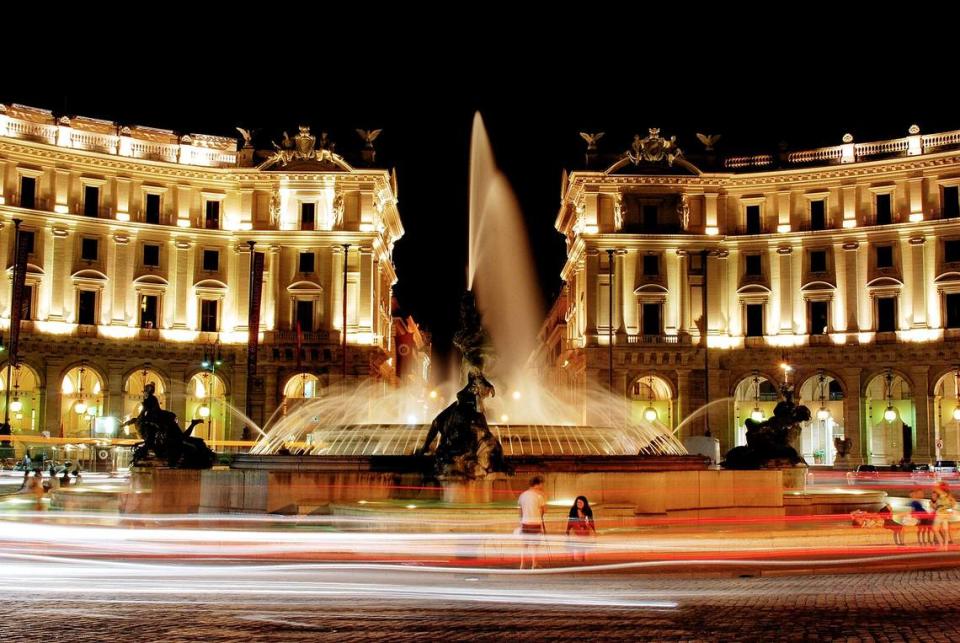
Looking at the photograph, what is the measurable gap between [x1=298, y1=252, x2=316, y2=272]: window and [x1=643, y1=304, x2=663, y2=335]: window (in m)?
18.7

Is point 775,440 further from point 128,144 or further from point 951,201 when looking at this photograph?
point 128,144

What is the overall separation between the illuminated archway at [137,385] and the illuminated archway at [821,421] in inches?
1377

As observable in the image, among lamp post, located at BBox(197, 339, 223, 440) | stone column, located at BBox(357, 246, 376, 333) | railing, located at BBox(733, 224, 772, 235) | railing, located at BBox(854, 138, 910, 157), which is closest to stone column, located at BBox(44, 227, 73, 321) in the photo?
lamp post, located at BBox(197, 339, 223, 440)

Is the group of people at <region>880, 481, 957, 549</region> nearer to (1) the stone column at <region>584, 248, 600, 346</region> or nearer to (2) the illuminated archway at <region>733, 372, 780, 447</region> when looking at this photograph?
(1) the stone column at <region>584, 248, 600, 346</region>

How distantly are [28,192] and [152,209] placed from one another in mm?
6396

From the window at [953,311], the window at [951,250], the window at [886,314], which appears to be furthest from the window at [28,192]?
the window at [953,311]

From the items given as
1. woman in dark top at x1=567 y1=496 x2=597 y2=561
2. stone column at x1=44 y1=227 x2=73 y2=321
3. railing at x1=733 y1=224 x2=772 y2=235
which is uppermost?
railing at x1=733 y1=224 x2=772 y2=235

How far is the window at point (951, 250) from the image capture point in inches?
2324

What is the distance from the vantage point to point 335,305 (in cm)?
6100

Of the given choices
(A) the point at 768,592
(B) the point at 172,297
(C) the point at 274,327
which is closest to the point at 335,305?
(C) the point at 274,327

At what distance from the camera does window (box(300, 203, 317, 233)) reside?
61.8 meters

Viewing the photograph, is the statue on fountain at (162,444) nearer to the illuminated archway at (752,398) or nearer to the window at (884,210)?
the illuminated archway at (752,398)

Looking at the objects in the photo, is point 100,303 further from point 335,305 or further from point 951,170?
point 951,170

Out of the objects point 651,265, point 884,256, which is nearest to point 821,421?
point 884,256
